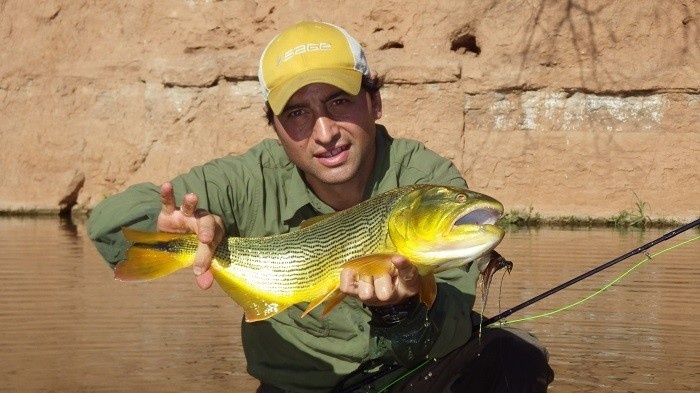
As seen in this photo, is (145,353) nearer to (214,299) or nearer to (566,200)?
(214,299)

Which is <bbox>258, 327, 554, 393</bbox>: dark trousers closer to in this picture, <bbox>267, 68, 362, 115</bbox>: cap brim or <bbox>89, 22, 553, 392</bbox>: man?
<bbox>89, 22, 553, 392</bbox>: man

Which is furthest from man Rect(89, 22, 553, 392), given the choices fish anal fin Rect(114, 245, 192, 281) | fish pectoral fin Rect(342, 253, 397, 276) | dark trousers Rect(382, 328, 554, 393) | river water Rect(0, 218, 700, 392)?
river water Rect(0, 218, 700, 392)

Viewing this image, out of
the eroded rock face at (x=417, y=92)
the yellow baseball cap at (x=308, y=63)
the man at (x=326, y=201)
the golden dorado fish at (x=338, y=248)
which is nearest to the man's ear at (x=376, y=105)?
the man at (x=326, y=201)

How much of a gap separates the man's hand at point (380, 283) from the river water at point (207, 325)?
1.43 metres

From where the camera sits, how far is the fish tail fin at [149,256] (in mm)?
3404

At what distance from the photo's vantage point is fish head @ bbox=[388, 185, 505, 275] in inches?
119

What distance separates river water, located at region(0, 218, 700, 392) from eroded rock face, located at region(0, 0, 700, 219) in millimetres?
3020

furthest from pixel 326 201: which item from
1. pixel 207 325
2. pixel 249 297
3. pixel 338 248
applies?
pixel 207 325

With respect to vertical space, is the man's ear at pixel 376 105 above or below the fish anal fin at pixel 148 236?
above

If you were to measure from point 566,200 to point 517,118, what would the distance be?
108cm

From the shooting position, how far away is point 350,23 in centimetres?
1394

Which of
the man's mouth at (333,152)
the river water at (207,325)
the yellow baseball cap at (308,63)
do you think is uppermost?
the yellow baseball cap at (308,63)

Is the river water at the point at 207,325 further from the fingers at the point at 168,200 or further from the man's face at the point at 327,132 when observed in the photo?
the fingers at the point at 168,200

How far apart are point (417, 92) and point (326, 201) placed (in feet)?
30.8
